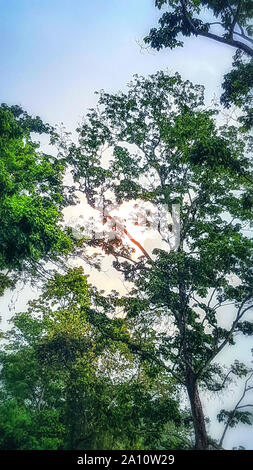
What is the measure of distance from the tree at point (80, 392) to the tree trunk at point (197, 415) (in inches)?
27.7

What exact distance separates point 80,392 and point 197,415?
6912 mm

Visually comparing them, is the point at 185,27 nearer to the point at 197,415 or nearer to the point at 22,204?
the point at 22,204

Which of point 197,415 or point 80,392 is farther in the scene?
point 80,392

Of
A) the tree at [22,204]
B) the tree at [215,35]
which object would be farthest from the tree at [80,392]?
the tree at [215,35]

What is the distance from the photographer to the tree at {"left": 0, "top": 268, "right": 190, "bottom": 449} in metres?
9.99

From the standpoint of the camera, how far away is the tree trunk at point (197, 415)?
9820 mm

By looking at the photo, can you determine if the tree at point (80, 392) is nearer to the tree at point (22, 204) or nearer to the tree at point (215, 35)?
the tree at point (22, 204)

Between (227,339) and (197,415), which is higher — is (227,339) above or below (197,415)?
above

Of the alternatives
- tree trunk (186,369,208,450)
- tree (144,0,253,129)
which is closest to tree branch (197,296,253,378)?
tree trunk (186,369,208,450)

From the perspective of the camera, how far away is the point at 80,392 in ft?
48.2

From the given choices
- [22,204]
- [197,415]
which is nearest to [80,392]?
[197,415]

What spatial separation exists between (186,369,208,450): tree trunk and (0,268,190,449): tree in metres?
0.70

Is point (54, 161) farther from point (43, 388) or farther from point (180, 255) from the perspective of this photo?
point (43, 388)
